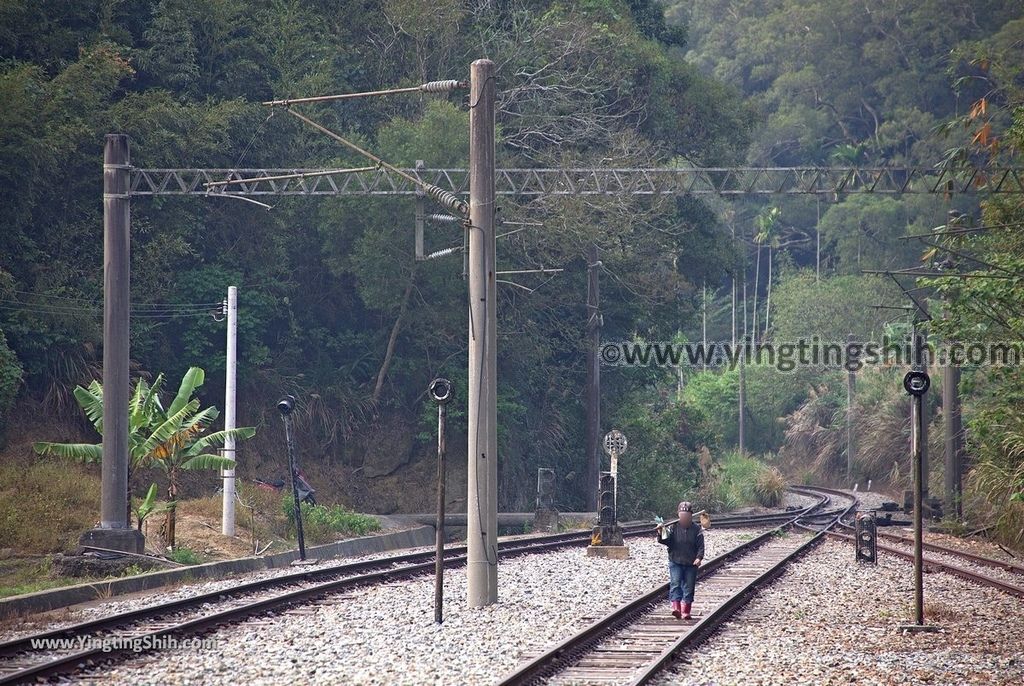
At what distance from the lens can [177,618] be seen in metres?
15.2

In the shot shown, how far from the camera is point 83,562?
20.5 m

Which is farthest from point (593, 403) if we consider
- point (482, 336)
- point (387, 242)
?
point (482, 336)

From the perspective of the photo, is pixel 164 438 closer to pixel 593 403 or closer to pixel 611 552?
pixel 611 552

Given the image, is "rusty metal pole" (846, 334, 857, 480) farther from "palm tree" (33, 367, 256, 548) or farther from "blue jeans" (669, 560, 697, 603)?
"blue jeans" (669, 560, 697, 603)

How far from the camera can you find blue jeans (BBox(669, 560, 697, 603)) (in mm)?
15680

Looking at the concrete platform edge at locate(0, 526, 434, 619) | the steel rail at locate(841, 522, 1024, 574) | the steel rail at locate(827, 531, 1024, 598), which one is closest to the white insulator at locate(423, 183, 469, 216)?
the concrete platform edge at locate(0, 526, 434, 619)

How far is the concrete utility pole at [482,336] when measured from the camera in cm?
1694

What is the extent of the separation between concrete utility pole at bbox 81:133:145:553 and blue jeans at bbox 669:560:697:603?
10.8 m

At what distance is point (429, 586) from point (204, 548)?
6702 millimetres

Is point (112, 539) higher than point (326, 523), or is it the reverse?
point (112, 539)

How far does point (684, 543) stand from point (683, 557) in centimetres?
18

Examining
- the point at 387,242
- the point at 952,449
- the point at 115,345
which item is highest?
the point at 387,242

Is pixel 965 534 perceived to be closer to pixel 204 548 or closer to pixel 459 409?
pixel 459 409

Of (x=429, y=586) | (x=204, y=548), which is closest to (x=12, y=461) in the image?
(x=204, y=548)
